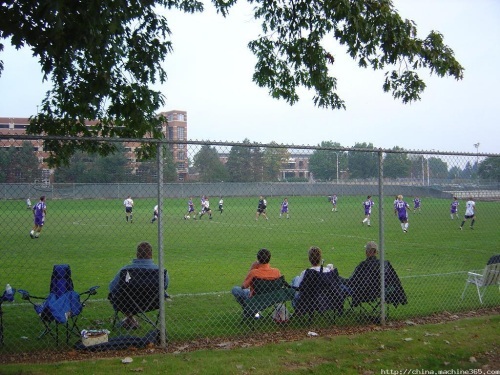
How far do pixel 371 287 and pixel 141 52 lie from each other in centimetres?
498

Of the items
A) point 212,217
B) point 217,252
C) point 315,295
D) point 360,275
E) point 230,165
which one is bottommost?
point 217,252

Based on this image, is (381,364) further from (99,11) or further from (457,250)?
(457,250)

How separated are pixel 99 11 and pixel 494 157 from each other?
20.8ft

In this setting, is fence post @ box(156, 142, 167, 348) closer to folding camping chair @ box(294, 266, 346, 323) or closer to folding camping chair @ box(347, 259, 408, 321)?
folding camping chair @ box(294, 266, 346, 323)

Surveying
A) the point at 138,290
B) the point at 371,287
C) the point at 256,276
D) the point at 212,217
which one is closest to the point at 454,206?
the point at 212,217

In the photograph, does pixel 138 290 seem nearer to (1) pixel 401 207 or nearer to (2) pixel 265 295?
(2) pixel 265 295

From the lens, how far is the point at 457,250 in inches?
642

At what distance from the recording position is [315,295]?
6.84 meters

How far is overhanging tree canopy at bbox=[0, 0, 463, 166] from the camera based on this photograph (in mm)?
6266

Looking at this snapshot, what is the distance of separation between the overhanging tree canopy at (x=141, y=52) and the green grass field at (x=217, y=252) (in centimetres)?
146

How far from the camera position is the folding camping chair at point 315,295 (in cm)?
682

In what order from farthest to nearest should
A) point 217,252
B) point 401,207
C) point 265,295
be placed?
point 217,252
point 401,207
point 265,295

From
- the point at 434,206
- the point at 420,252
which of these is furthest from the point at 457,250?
the point at 434,206

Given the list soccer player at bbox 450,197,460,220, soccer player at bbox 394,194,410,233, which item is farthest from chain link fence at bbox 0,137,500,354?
soccer player at bbox 394,194,410,233
